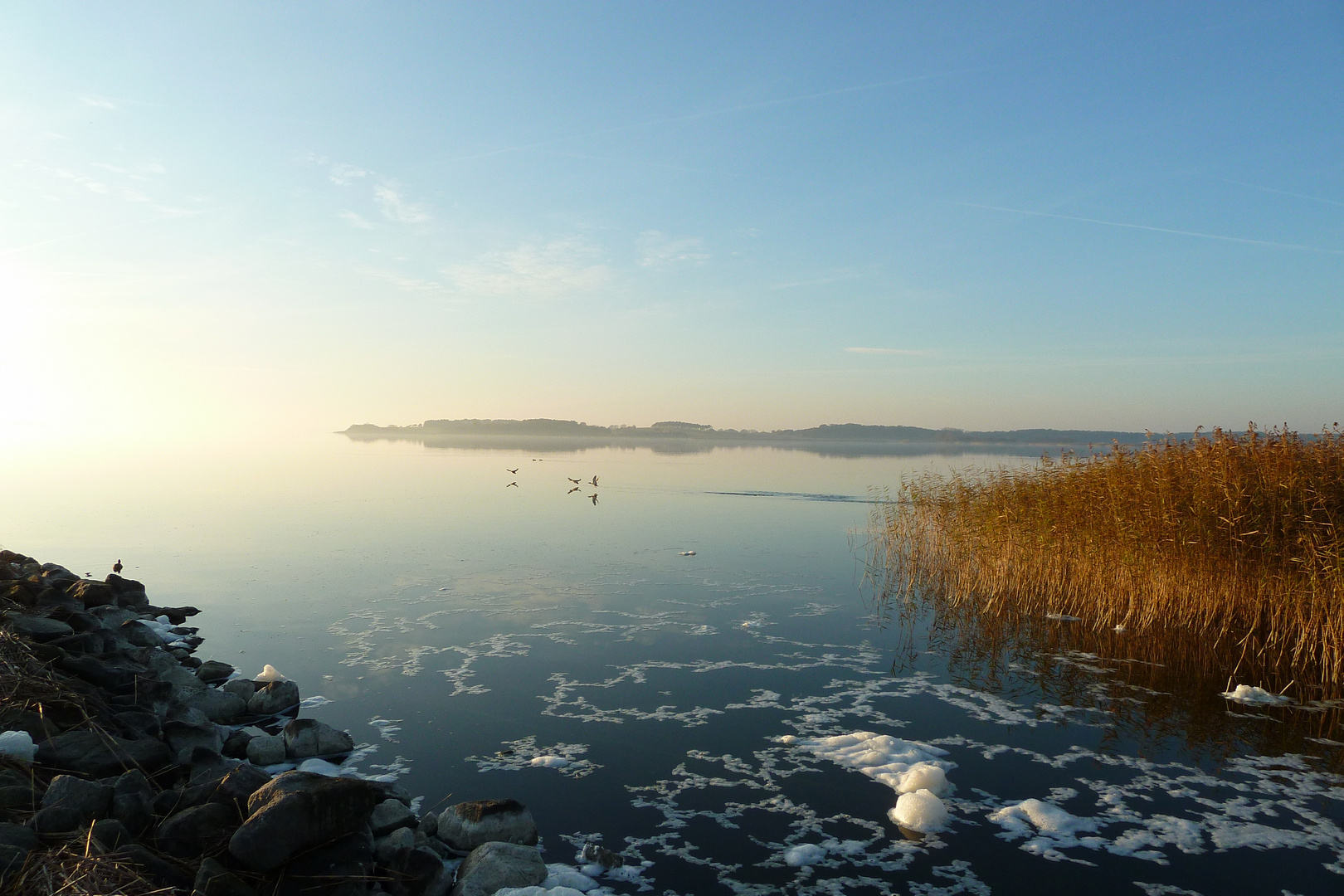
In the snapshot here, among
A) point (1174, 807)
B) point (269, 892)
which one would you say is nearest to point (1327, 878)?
point (1174, 807)

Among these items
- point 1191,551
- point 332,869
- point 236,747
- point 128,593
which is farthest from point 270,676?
point 1191,551

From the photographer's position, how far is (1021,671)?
12.8 meters

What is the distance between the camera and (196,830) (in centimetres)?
573

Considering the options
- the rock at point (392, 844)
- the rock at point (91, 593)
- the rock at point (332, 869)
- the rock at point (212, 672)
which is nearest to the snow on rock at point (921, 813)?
the rock at point (392, 844)

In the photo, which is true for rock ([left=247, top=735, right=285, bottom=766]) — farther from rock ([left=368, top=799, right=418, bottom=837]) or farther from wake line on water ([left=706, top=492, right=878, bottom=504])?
wake line on water ([left=706, top=492, right=878, bottom=504])

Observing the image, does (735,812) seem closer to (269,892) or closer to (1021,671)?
(269,892)

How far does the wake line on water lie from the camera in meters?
37.0

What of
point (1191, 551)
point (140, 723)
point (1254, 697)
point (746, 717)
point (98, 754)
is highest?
point (1191, 551)

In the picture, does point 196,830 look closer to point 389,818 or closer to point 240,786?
point 240,786

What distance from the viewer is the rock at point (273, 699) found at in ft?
33.6

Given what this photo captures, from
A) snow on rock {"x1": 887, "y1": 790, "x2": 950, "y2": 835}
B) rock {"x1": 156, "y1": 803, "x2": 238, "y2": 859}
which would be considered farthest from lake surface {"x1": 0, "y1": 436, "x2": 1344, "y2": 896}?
rock {"x1": 156, "y1": 803, "x2": 238, "y2": 859}

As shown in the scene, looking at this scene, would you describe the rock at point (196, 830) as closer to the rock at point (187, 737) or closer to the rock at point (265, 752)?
the rock at point (187, 737)

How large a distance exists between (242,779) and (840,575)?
16084 mm

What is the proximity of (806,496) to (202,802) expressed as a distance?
113 ft
